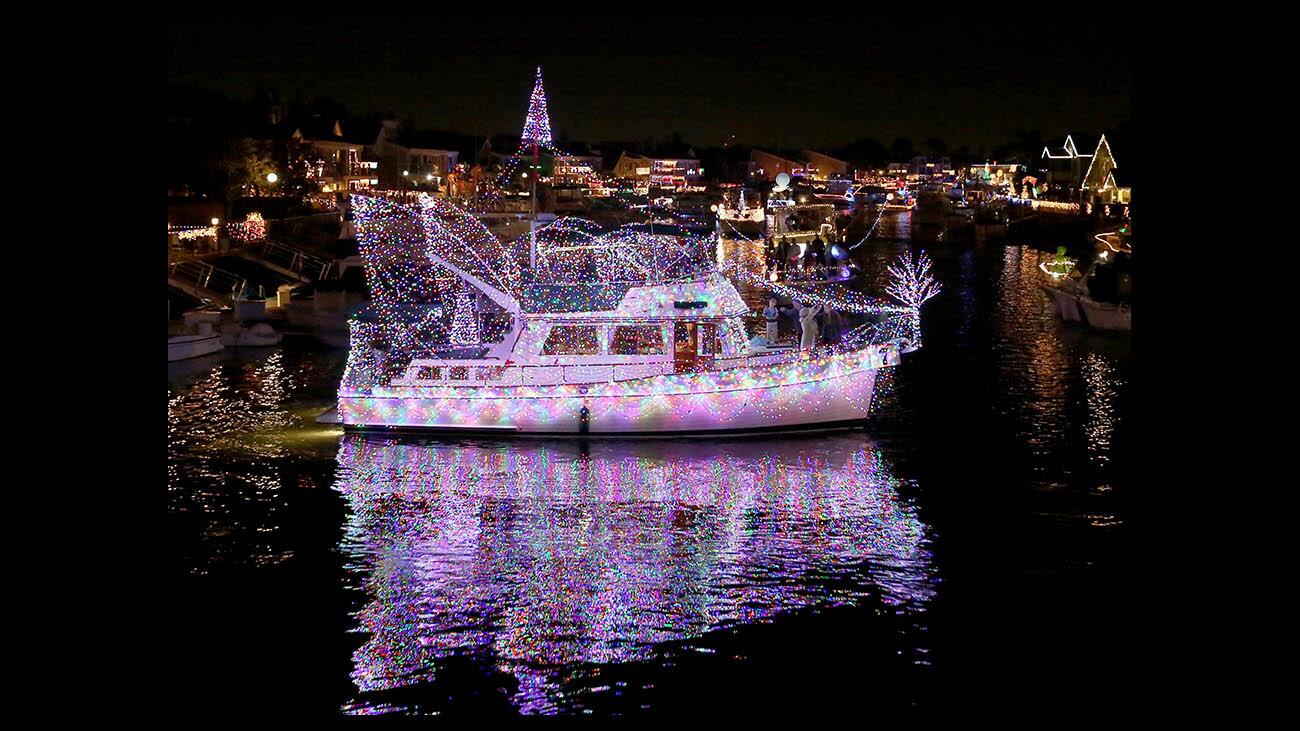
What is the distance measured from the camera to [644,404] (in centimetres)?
1973

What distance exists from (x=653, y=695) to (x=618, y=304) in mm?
9943

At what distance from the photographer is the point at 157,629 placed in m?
10.7

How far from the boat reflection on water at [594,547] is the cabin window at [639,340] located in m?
1.50

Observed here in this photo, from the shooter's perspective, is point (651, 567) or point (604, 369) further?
point (604, 369)

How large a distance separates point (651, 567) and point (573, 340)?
6.60 meters

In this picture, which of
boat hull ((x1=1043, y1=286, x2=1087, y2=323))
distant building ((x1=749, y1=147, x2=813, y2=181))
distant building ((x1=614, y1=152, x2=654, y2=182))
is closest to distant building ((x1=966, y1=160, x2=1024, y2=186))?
distant building ((x1=749, y1=147, x2=813, y2=181))

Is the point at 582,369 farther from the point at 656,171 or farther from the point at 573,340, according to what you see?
the point at 656,171

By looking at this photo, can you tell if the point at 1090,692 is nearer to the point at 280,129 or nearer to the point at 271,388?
the point at 271,388

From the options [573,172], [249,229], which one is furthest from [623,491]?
[573,172]

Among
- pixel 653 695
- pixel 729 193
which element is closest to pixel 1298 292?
pixel 653 695

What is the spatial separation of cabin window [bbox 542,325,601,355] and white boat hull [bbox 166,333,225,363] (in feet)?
35.1

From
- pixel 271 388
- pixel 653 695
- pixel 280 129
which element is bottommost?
pixel 653 695

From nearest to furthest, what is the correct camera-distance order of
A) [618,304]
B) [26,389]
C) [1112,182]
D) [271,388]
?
1. [26,389]
2. [618,304]
3. [271,388]
4. [1112,182]

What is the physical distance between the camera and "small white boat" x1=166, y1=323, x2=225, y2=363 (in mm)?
27516
